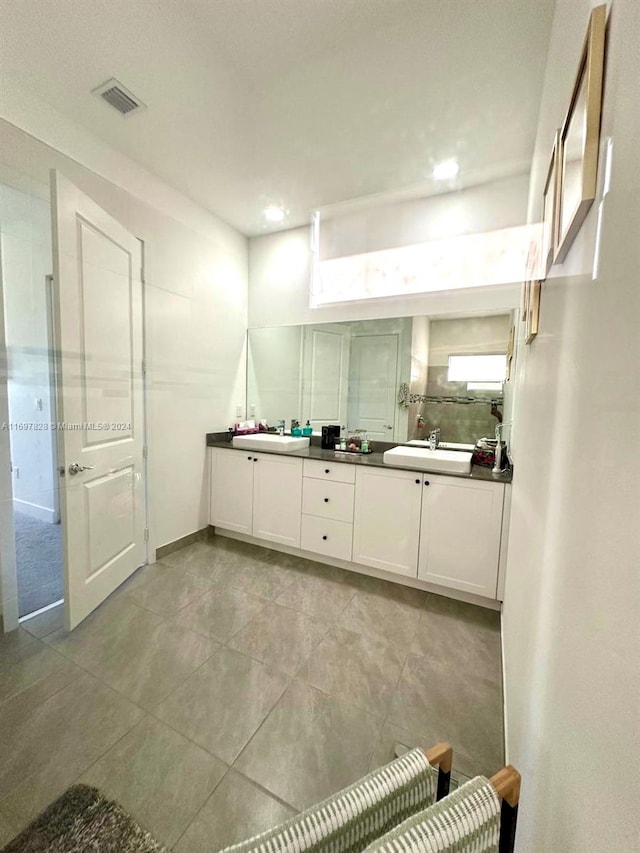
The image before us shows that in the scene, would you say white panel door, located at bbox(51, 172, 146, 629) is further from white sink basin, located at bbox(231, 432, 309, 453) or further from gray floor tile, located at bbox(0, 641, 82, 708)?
white sink basin, located at bbox(231, 432, 309, 453)

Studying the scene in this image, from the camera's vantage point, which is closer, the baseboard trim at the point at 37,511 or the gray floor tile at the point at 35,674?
the gray floor tile at the point at 35,674

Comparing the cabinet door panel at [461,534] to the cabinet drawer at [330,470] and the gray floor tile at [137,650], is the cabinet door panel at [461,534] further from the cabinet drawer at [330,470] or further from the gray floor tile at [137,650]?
the gray floor tile at [137,650]

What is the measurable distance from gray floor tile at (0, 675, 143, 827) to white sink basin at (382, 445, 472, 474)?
182cm

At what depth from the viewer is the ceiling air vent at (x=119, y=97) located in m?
1.70

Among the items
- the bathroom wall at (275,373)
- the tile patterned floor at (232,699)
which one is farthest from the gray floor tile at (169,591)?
the bathroom wall at (275,373)

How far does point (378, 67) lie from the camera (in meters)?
1.59

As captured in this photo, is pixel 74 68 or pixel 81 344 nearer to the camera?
pixel 74 68

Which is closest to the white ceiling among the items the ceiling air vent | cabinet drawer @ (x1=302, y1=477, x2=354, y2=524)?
the ceiling air vent

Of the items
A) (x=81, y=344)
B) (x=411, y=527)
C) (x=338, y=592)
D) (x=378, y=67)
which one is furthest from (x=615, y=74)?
(x=338, y=592)

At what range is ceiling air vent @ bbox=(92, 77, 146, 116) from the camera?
1.70 metres

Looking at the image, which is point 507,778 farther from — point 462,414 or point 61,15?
point 61,15

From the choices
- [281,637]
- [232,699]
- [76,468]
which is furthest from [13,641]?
[281,637]

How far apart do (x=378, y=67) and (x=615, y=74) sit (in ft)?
5.35

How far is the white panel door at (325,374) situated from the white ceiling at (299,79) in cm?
114
